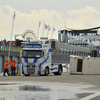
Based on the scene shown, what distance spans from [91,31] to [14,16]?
14757 centimetres

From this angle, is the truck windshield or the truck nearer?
the truck

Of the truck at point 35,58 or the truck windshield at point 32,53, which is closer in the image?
the truck at point 35,58

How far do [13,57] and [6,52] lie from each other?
288 cm

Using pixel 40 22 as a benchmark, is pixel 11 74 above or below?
below

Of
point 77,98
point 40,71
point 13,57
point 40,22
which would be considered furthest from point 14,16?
point 77,98

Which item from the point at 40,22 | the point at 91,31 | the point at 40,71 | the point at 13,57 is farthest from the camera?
the point at 91,31

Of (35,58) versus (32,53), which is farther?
(32,53)

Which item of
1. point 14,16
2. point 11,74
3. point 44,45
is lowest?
point 11,74

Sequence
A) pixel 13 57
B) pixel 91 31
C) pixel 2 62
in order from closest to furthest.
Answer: pixel 2 62 < pixel 13 57 < pixel 91 31

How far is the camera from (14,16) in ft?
174

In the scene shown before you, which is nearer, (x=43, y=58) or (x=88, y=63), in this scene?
(x=43, y=58)

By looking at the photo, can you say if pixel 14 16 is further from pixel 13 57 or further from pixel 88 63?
pixel 88 63

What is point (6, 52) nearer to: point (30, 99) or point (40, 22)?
point (40, 22)

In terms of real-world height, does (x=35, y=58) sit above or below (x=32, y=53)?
below
